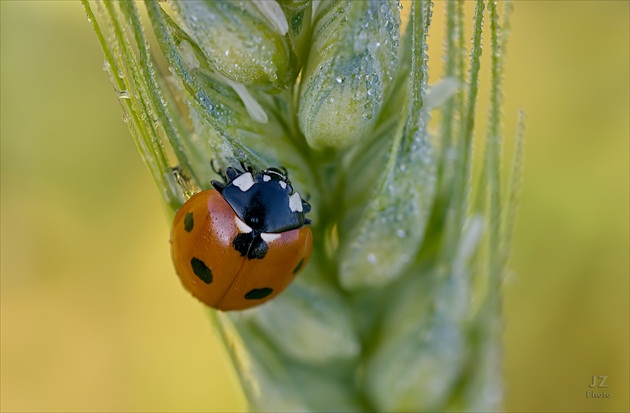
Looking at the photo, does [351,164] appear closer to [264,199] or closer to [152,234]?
[264,199]

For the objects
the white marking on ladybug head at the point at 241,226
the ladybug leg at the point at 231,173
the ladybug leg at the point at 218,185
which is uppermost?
the ladybug leg at the point at 231,173

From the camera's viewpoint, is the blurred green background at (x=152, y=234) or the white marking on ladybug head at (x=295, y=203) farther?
the blurred green background at (x=152, y=234)

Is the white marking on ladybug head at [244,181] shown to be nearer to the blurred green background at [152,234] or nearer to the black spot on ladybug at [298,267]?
the black spot on ladybug at [298,267]

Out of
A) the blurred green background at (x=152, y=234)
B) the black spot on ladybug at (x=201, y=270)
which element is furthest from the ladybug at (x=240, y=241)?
the blurred green background at (x=152, y=234)

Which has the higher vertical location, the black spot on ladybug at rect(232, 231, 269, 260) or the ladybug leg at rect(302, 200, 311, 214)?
the ladybug leg at rect(302, 200, 311, 214)

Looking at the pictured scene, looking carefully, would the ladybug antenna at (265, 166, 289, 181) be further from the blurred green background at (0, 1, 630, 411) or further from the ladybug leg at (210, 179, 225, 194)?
the blurred green background at (0, 1, 630, 411)

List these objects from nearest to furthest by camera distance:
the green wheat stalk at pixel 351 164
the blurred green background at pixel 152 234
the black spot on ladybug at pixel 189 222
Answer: the green wheat stalk at pixel 351 164
the black spot on ladybug at pixel 189 222
the blurred green background at pixel 152 234

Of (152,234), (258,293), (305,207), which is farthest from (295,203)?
(152,234)

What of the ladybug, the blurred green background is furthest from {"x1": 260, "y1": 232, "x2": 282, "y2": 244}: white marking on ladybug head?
the blurred green background
